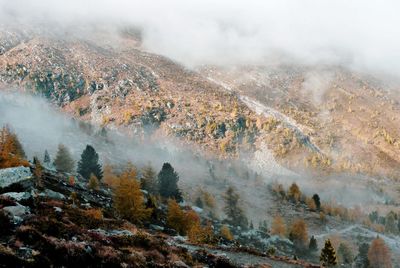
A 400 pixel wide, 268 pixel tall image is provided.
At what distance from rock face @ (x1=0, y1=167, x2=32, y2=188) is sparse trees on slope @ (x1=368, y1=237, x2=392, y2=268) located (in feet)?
385

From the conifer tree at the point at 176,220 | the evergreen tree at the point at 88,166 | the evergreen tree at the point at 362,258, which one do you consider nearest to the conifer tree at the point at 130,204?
the conifer tree at the point at 176,220

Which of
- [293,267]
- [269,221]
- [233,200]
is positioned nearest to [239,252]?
[293,267]

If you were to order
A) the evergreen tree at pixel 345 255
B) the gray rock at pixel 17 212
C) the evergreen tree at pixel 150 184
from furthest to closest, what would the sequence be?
the evergreen tree at pixel 150 184 → the evergreen tree at pixel 345 255 → the gray rock at pixel 17 212

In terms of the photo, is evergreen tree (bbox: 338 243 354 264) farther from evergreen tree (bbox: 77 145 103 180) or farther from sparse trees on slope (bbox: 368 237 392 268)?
evergreen tree (bbox: 77 145 103 180)

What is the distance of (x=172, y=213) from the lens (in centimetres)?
8819

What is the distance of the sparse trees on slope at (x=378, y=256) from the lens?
130 metres

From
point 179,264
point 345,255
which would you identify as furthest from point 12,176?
point 345,255

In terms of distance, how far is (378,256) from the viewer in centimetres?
13162

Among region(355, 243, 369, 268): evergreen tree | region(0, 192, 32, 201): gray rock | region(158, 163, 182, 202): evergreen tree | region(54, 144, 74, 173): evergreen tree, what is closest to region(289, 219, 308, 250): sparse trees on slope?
region(355, 243, 369, 268): evergreen tree

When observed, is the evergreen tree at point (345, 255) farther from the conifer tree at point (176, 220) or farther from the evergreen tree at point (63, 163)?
the evergreen tree at point (63, 163)

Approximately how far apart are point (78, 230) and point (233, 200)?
125116 mm

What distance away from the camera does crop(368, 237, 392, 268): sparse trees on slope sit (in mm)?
130500

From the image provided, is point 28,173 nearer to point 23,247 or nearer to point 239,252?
point 23,247

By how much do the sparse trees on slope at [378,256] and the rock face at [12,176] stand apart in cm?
11721
